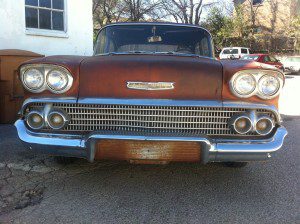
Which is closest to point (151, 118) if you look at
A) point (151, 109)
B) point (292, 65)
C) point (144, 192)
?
point (151, 109)

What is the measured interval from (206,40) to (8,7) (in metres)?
5.15

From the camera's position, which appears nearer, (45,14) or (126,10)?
(45,14)

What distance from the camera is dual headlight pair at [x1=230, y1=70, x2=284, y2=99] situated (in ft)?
9.10

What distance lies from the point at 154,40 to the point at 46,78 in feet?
5.03

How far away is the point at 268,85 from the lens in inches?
111

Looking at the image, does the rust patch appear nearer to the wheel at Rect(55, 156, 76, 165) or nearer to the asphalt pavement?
the asphalt pavement

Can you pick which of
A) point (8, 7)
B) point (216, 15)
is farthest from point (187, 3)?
point (8, 7)

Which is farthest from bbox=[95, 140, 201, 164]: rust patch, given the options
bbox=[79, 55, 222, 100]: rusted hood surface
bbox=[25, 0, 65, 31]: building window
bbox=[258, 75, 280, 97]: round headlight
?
bbox=[25, 0, 65, 31]: building window

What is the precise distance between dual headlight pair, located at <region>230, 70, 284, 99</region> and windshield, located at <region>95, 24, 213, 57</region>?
117cm

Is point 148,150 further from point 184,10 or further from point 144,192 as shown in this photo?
point 184,10

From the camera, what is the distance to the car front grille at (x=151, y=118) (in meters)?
2.72

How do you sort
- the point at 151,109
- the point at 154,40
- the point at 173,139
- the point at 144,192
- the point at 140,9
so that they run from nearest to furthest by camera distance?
the point at 173,139
the point at 151,109
the point at 144,192
the point at 154,40
the point at 140,9

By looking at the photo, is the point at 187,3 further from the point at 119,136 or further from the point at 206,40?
the point at 119,136

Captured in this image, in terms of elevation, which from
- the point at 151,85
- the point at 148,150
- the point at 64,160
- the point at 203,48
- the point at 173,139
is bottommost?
the point at 64,160
